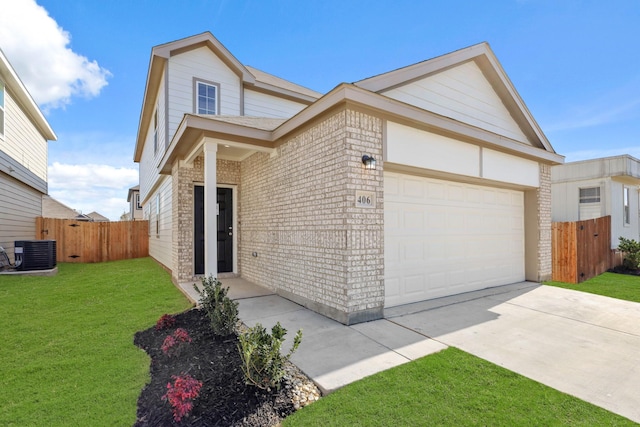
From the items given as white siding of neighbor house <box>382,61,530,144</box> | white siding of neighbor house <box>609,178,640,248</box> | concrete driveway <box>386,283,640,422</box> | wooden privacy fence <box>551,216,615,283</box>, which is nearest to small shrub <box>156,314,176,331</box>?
concrete driveway <box>386,283,640,422</box>

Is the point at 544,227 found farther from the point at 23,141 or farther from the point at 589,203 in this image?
the point at 23,141

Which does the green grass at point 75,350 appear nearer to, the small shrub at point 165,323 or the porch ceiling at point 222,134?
the small shrub at point 165,323

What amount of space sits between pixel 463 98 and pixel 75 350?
312 inches

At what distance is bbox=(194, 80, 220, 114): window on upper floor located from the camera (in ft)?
30.8

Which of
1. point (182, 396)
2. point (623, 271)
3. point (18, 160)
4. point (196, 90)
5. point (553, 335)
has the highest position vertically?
point (196, 90)

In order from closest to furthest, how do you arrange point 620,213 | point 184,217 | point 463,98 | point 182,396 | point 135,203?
1. point 182,396
2. point 463,98
3. point 184,217
4. point 620,213
5. point 135,203

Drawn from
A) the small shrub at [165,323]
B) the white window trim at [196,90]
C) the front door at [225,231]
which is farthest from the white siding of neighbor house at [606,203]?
the small shrub at [165,323]

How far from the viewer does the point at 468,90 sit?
6.63m

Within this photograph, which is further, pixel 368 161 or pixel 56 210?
pixel 56 210

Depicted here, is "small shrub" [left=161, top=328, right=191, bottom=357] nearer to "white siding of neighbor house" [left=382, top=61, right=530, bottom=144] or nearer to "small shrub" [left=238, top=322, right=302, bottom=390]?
"small shrub" [left=238, top=322, right=302, bottom=390]

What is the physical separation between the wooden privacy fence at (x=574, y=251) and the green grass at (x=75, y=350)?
8.93m

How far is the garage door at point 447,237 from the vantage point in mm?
5336

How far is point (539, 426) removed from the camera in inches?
87.6

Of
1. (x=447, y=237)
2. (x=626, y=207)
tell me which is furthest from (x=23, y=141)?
(x=626, y=207)
